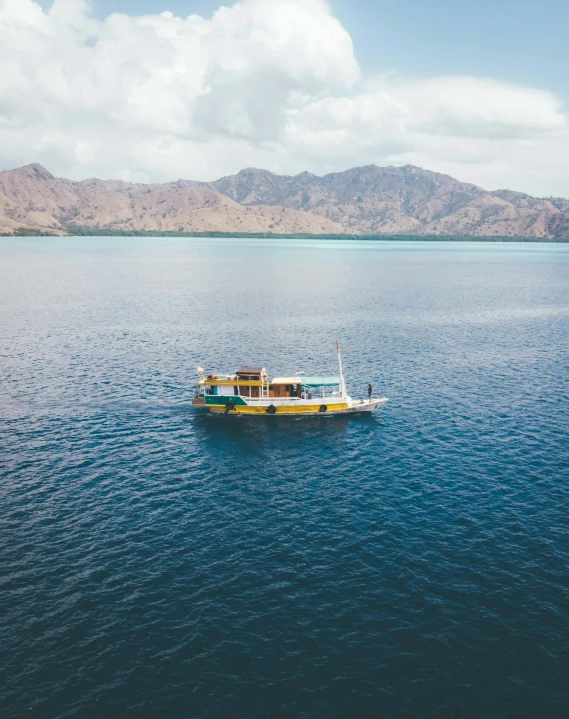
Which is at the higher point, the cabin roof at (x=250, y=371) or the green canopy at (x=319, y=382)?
the cabin roof at (x=250, y=371)

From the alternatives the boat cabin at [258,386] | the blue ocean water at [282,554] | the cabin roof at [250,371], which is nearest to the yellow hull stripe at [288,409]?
the boat cabin at [258,386]

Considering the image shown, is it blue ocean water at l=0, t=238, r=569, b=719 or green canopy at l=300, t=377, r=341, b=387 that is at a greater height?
green canopy at l=300, t=377, r=341, b=387

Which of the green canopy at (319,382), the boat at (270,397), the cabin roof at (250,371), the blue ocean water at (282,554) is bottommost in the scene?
the blue ocean water at (282,554)

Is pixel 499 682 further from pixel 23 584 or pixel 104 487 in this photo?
pixel 104 487

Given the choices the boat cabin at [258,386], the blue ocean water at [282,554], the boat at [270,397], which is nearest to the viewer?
the blue ocean water at [282,554]

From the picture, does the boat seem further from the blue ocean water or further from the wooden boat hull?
the blue ocean water

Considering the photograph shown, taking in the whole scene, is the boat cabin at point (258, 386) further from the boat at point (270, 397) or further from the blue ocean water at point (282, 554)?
the blue ocean water at point (282, 554)

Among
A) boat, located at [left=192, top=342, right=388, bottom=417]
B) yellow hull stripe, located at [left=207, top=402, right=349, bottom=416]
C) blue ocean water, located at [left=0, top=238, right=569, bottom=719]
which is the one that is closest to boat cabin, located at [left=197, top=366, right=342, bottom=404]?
boat, located at [left=192, top=342, right=388, bottom=417]

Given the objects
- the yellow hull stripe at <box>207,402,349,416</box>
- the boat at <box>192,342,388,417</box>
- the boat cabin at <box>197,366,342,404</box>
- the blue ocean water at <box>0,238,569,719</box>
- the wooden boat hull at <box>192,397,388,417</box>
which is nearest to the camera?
the blue ocean water at <box>0,238,569,719</box>

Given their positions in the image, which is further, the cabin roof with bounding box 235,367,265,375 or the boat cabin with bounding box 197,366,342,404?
the cabin roof with bounding box 235,367,265,375

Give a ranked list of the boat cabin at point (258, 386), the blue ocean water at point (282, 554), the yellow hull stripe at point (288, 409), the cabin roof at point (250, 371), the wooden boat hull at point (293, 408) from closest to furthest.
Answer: the blue ocean water at point (282, 554) < the wooden boat hull at point (293, 408) < the yellow hull stripe at point (288, 409) < the boat cabin at point (258, 386) < the cabin roof at point (250, 371)
